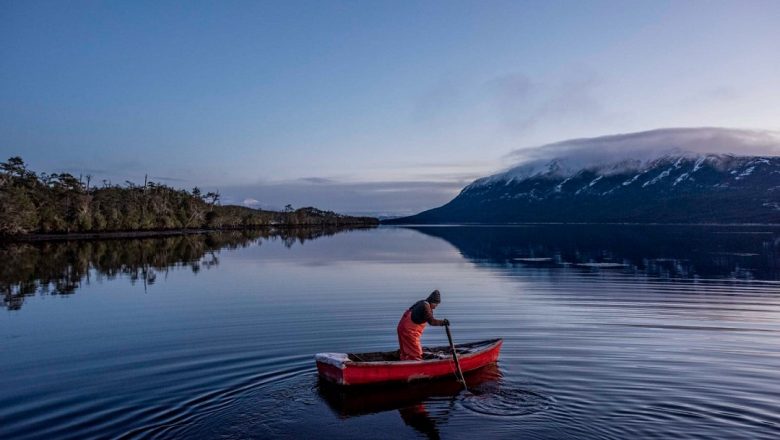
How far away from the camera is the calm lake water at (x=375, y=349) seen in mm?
13422

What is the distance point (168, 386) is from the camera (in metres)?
16.5

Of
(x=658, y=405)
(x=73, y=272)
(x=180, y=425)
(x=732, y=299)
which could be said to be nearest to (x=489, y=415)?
(x=658, y=405)

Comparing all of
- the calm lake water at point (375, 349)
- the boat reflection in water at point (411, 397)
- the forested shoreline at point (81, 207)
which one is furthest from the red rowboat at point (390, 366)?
the forested shoreline at point (81, 207)

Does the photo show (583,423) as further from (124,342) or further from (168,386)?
(124,342)

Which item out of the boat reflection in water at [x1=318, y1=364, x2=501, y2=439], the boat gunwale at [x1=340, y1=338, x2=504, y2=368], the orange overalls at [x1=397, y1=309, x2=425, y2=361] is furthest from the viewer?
the orange overalls at [x1=397, y1=309, x2=425, y2=361]

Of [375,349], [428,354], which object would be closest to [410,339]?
[428,354]

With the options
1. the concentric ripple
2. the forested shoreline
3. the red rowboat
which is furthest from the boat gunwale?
the forested shoreline

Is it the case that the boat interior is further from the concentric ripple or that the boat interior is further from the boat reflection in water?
the concentric ripple

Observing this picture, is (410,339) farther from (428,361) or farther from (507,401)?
(507,401)

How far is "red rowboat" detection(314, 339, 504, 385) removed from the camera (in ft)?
51.1

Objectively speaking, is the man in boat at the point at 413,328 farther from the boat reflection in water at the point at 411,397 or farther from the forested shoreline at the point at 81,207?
the forested shoreline at the point at 81,207

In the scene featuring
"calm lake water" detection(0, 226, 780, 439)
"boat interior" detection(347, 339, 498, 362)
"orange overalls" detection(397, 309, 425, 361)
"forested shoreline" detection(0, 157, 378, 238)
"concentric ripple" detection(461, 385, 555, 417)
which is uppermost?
"forested shoreline" detection(0, 157, 378, 238)

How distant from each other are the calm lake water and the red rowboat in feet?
1.33

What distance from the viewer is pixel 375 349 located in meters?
21.6
